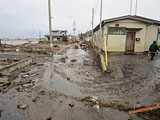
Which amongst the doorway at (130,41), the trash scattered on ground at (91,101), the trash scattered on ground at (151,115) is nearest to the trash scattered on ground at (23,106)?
the trash scattered on ground at (91,101)

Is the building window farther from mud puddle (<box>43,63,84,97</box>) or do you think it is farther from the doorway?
mud puddle (<box>43,63,84,97</box>)

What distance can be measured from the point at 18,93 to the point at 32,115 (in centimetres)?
164

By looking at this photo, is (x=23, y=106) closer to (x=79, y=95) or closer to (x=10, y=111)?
(x=10, y=111)

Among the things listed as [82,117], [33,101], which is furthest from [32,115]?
[82,117]

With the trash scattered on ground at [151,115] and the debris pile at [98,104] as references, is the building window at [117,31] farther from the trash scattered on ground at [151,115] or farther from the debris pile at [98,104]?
the trash scattered on ground at [151,115]

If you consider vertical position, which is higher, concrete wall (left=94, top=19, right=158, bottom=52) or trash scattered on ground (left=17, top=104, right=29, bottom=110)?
concrete wall (left=94, top=19, right=158, bottom=52)

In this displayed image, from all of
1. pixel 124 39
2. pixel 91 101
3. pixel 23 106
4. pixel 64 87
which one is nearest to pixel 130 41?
pixel 124 39

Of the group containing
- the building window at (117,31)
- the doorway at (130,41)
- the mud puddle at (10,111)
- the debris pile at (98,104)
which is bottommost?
the mud puddle at (10,111)

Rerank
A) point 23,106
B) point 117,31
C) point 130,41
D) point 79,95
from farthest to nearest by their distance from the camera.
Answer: point 130,41
point 117,31
point 79,95
point 23,106

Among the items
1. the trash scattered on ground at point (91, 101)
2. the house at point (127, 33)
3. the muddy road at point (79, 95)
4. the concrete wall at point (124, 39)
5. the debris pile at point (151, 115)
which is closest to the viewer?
the debris pile at point (151, 115)

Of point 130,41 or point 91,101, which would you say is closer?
point 91,101

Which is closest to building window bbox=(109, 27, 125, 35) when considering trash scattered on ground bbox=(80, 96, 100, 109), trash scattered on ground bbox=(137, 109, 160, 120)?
trash scattered on ground bbox=(80, 96, 100, 109)

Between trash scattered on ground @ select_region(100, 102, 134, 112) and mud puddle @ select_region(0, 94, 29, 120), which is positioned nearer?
mud puddle @ select_region(0, 94, 29, 120)

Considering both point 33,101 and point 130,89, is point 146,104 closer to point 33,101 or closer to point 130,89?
point 130,89
